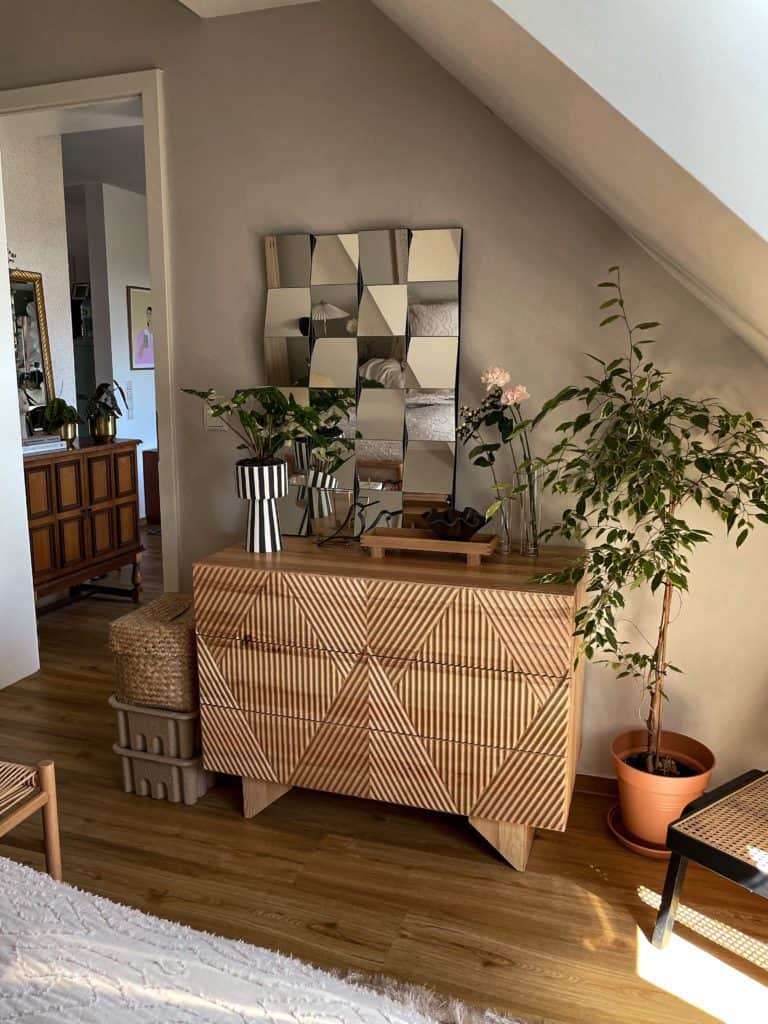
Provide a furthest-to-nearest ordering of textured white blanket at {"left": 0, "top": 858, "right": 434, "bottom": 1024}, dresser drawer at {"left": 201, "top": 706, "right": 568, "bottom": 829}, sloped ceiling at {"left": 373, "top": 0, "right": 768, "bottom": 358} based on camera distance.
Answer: dresser drawer at {"left": 201, "top": 706, "right": 568, "bottom": 829}
sloped ceiling at {"left": 373, "top": 0, "right": 768, "bottom": 358}
textured white blanket at {"left": 0, "top": 858, "right": 434, "bottom": 1024}

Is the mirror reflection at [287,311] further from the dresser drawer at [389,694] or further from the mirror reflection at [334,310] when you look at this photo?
the dresser drawer at [389,694]

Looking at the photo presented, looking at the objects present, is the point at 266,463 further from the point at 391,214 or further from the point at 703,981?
the point at 703,981

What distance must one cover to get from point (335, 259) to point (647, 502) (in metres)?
1.34

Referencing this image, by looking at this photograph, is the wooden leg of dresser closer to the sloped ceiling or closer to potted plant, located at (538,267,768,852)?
potted plant, located at (538,267,768,852)

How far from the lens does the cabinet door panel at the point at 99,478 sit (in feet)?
14.3

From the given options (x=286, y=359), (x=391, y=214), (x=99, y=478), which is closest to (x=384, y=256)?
(x=391, y=214)

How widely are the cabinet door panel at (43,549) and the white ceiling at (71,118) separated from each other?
68.8 inches

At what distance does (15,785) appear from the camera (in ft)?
6.29

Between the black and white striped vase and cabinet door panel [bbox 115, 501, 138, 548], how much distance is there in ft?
7.37

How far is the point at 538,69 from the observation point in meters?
1.51

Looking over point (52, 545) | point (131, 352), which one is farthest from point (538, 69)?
point (131, 352)

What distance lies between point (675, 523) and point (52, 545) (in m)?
3.10

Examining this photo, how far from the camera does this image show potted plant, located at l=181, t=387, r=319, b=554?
8.46ft

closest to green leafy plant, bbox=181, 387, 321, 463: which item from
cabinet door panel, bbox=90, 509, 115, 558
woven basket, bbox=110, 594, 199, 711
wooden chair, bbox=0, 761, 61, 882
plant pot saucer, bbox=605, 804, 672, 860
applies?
woven basket, bbox=110, 594, 199, 711
